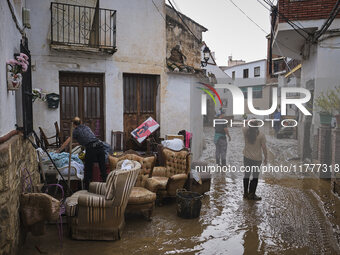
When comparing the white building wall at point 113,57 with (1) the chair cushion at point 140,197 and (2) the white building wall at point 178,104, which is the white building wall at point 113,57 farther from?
(1) the chair cushion at point 140,197

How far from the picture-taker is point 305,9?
1063 cm

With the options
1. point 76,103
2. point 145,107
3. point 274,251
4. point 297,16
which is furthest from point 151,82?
point 274,251

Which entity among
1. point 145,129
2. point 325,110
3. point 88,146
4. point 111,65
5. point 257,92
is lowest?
point 88,146

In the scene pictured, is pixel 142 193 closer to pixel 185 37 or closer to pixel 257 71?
pixel 185 37

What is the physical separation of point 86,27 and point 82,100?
2.48 m

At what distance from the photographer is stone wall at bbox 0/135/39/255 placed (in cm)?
367

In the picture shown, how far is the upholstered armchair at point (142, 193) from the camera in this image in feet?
18.4

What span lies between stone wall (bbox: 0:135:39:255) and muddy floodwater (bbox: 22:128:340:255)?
672 millimetres

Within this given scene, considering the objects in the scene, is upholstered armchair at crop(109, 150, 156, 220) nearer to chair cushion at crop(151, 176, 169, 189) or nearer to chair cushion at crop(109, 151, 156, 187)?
chair cushion at crop(109, 151, 156, 187)

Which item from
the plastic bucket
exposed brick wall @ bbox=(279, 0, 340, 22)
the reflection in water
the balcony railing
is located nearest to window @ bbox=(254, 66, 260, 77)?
exposed brick wall @ bbox=(279, 0, 340, 22)

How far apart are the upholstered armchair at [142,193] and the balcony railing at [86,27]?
369 centimetres

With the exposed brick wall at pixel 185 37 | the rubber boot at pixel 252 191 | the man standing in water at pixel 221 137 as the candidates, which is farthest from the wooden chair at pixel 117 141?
the rubber boot at pixel 252 191

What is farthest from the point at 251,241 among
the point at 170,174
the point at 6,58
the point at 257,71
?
the point at 257,71

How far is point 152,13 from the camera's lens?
9.91 meters
